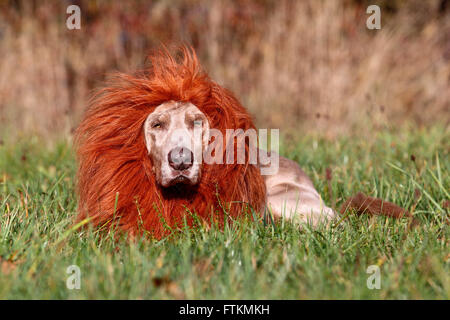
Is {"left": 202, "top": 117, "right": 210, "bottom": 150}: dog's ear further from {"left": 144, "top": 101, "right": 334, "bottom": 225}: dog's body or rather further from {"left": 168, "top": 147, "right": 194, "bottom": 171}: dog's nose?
{"left": 168, "top": 147, "right": 194, "bottom": 171}: dog's nose

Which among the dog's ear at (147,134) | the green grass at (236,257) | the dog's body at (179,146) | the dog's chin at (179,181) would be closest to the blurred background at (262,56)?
the green grass at (236,257)

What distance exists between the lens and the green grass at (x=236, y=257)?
2109mm

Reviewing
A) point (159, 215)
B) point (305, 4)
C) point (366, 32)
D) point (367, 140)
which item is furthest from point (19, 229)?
point (366, 32)

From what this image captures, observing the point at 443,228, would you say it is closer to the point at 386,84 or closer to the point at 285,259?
the point at 285,259

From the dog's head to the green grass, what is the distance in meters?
0.28

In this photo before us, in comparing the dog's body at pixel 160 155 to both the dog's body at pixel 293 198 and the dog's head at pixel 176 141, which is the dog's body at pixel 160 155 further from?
the dog's body at pixel 293 198

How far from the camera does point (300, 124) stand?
265 inches

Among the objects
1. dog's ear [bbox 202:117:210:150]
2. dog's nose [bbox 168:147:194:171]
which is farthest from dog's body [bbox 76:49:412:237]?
dog's nose [bbox 168:147:194:171]

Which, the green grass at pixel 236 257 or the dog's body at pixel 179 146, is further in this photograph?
the dog's body at pixel 179 146

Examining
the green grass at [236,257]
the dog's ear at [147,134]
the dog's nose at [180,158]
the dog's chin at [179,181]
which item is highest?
the dog's ear at [147,134]

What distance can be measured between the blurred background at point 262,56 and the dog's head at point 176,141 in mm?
3336

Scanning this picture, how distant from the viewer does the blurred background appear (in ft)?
21.2

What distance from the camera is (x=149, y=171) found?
112 inches
